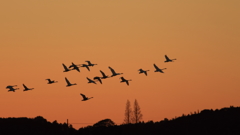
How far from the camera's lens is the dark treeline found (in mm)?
150125

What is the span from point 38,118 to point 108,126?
16027mm

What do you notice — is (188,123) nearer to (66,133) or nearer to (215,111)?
(215,111)

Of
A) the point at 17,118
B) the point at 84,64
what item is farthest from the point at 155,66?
the point at 17,118

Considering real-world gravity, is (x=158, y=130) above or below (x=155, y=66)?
below

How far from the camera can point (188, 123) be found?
155 metres

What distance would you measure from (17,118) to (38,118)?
325 centimetres

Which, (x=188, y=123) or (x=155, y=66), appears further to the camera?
(x=155, y=66)

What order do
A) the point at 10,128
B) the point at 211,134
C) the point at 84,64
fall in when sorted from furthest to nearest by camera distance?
the point at 84,64
the point at 10,128
the point at 211,134

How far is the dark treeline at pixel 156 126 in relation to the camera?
493ft

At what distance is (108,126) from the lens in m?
154

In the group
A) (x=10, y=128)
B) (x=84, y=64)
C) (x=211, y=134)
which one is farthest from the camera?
(x=84, y=64)

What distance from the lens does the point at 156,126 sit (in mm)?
158000

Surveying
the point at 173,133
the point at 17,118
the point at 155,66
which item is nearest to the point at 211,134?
the point at 173,133

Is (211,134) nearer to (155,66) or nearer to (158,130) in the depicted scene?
(158,130)
